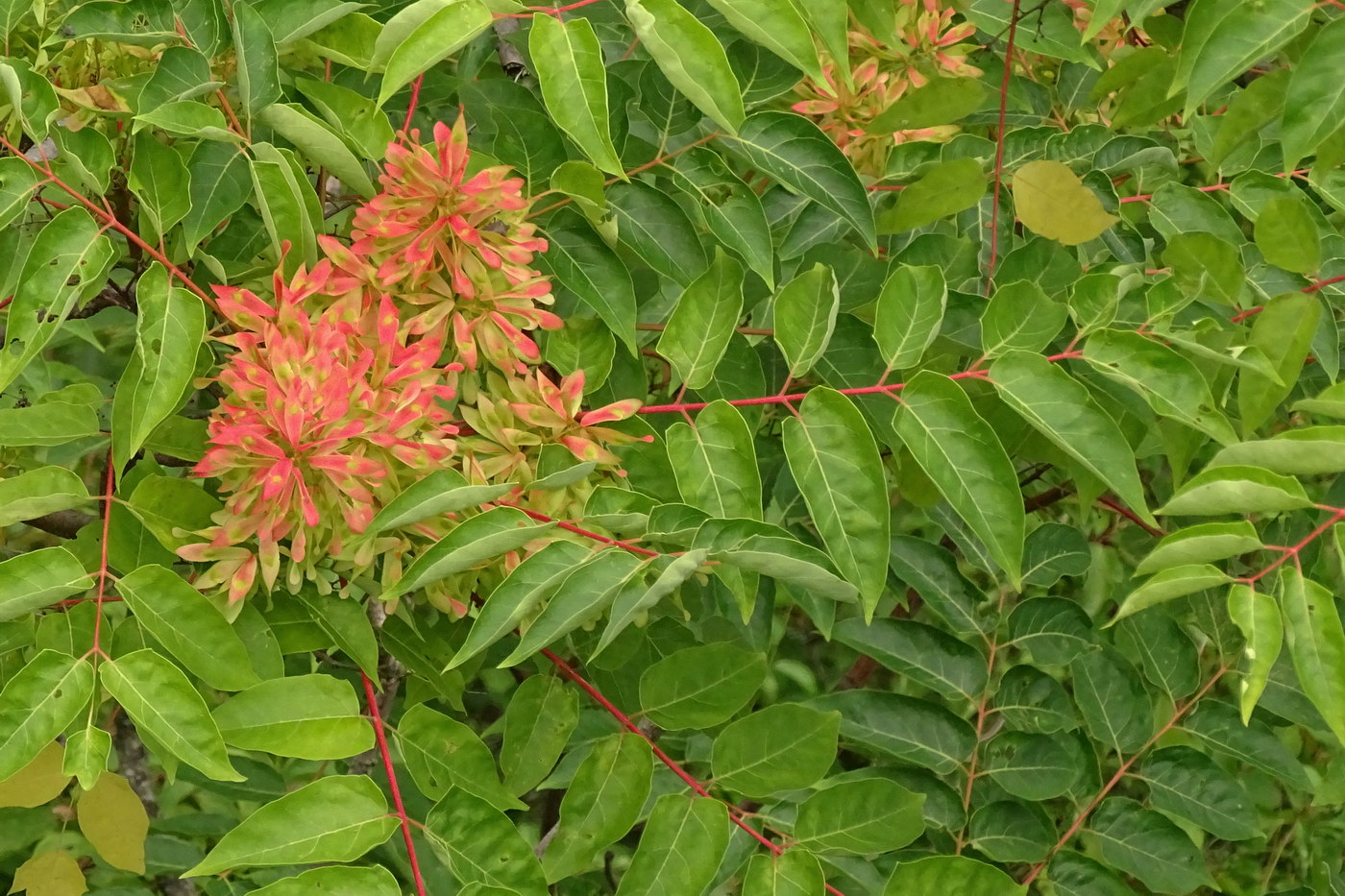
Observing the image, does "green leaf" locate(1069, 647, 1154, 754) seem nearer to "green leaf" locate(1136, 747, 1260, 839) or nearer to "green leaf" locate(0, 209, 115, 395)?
"green leaf" locate(1136, 747, 1260, 839)

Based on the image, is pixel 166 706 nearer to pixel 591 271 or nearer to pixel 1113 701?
pixel 591 271

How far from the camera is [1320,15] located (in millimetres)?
1234

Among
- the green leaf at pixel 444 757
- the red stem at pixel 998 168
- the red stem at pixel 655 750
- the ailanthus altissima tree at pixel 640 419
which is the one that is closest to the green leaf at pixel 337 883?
the ailanthus altissima tree at pixel 640 419

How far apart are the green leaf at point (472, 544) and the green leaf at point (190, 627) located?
5.4 inches

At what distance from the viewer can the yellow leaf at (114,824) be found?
109 cm

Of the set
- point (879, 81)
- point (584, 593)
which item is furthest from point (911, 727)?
point (879, 81)

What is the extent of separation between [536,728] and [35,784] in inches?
16.8

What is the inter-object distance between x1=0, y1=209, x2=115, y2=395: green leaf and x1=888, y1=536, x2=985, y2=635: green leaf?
0.83 meters

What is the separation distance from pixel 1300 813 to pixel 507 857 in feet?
6.03

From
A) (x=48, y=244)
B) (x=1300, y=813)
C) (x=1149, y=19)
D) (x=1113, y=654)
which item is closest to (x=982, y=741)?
(x=1113, y=654)

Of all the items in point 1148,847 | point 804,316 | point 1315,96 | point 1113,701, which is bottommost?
point 1148,847

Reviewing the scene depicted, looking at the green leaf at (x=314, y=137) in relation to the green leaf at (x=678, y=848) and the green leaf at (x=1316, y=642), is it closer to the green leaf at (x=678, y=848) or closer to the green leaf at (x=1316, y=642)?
the green leaf at (x=678, y=848)

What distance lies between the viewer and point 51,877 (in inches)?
46.2

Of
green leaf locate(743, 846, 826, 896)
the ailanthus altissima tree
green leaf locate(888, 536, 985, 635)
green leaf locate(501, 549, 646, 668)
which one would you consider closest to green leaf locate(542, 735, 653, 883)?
the ailanthus altissima tree
